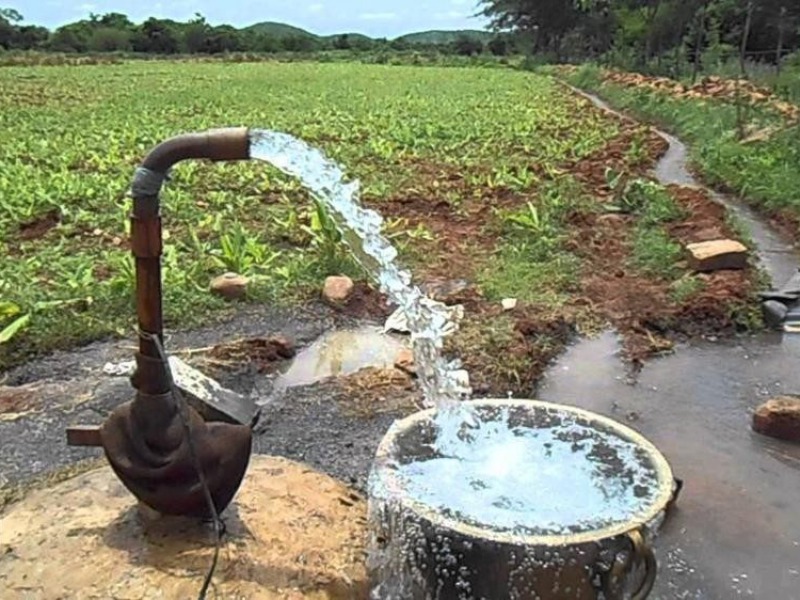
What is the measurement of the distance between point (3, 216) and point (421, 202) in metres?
3.40

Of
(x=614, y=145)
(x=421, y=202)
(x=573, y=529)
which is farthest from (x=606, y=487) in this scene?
(x=614, y=145)

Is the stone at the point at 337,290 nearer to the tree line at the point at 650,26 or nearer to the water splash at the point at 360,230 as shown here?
the water splash at the point at 360,230

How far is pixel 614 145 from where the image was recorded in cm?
1162

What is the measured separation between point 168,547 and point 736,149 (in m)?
9.69

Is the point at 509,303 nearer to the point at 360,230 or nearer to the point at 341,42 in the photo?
the point at 360,230

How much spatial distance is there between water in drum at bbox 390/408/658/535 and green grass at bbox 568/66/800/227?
5742 mm

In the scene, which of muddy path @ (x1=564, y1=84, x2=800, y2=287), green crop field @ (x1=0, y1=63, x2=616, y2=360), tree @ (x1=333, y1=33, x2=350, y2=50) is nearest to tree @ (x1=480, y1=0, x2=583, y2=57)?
tree @ (x1=333, y1=33, x2=350, y2=50)

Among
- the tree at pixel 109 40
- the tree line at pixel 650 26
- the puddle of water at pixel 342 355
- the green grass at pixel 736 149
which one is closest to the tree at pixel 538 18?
the tree line at pixel 650 26

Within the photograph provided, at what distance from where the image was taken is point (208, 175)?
8.67m

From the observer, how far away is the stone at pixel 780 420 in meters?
3.92

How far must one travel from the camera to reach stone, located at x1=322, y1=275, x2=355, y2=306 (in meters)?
5.15

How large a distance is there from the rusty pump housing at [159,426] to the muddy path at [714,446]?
157cm

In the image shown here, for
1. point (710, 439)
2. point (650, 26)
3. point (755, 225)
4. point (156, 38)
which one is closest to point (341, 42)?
point (156, 38)

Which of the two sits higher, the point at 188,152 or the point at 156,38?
the point at 188,152
